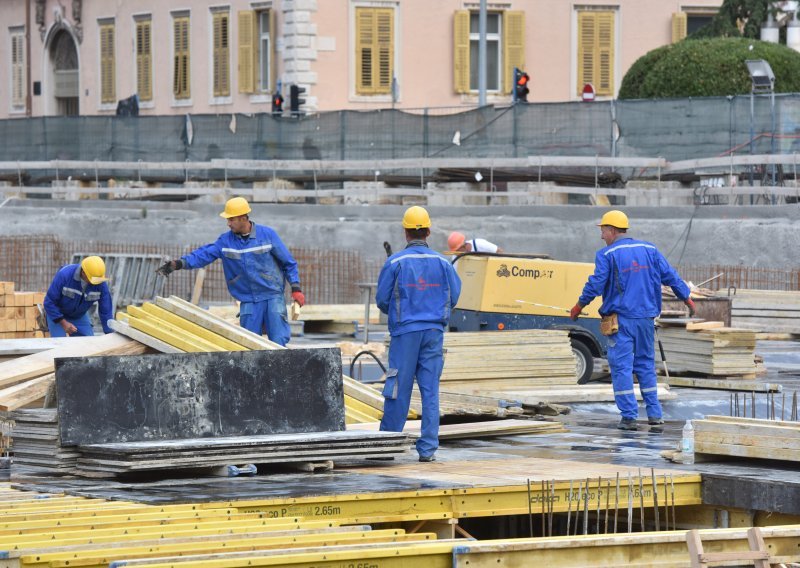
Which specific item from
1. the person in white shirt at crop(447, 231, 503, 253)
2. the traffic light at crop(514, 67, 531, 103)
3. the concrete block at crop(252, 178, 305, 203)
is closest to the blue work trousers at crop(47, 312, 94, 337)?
the person in white shirt at crop(447, 231, 503, 253)

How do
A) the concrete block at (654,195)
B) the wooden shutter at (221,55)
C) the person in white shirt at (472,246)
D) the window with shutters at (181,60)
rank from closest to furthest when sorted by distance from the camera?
the person in white shirt at (472,246) < the concrete block at (654,195) < the wooden shutter at (221,55) < the window with shutters at (181,60)

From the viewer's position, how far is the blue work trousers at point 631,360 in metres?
15.1

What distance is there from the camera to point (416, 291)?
12664 millimetres

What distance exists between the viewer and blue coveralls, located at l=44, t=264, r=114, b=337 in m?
16.9

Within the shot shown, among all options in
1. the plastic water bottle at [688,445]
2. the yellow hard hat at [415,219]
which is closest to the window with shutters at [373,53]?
the yellow hard hat at [415,219]

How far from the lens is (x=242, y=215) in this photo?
51.0 feet

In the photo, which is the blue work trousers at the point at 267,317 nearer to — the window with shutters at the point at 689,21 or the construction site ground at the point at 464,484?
the construction site ground at the point at 464,484

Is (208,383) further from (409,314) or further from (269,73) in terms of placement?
(269,73)

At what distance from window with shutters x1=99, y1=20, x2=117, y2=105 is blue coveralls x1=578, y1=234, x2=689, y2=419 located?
32.3m

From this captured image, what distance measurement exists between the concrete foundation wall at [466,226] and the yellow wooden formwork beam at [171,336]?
47.4 feet

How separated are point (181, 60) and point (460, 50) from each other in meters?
7.33

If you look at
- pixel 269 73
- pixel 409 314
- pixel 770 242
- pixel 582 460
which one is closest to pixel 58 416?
pixel 409 314

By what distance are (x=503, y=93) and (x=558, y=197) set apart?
11.4 m

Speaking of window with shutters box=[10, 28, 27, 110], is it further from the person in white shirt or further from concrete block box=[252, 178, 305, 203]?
the person in white shirt
